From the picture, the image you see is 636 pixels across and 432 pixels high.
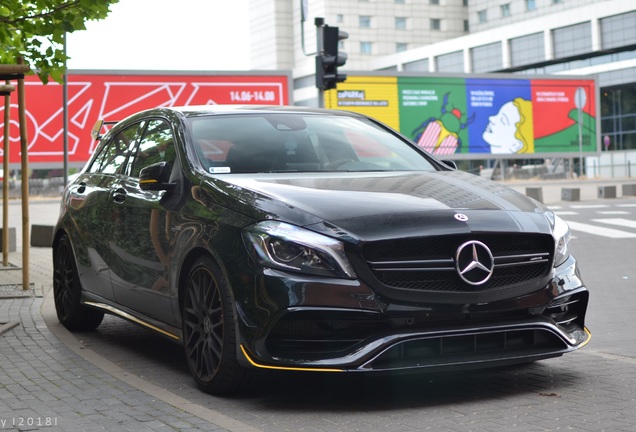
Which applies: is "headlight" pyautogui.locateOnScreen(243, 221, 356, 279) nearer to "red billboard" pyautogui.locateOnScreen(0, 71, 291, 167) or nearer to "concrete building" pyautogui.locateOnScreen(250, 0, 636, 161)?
"red billboard" pyautogui.locateOnScreen(0, 71, 291, 167)

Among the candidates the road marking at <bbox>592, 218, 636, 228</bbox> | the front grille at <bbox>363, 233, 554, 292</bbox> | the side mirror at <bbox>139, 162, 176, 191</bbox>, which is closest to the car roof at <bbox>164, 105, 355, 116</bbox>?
the side mirror at <bbox>139, 162, 176, 191</bbox>

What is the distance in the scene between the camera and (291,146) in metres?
6.47

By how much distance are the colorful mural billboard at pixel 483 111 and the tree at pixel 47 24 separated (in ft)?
117

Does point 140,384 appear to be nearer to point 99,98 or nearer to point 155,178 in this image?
point 155,178

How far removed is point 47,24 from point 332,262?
566 centimetres

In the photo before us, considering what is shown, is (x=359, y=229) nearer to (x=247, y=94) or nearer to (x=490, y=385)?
(x=490, y=385)

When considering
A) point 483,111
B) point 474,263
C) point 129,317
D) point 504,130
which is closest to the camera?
point 474,263

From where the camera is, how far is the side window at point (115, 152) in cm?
743

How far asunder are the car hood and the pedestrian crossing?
42.0ft

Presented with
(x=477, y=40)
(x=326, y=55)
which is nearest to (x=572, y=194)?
(x=326, y=55)

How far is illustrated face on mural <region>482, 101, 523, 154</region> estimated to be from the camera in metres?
50.6

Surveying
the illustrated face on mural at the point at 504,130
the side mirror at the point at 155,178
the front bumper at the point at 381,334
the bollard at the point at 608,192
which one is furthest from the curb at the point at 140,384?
the illustrated face on mural at the point at 504,130

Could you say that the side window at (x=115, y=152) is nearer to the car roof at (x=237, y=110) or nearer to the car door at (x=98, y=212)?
the car door at (x=98, y=212)

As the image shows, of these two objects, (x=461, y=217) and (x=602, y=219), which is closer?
(x=461, y=217)
